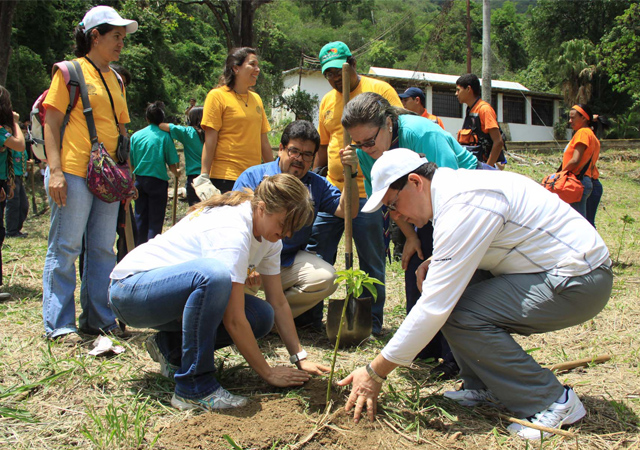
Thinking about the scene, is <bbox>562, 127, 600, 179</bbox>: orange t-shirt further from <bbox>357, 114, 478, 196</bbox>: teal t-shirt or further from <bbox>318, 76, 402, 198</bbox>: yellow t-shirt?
<bbox>357, 114, 478, 196</bbox>: teal t-shirt

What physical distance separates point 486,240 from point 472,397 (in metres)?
0.96

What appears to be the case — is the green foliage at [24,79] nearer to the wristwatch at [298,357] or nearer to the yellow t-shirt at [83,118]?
the yellow t-shirt at [83,118]

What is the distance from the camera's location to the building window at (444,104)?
27797 millimetres

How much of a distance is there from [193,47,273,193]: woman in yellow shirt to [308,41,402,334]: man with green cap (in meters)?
0.70

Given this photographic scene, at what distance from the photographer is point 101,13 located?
3.31 m

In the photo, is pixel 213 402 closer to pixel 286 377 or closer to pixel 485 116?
pixel 286 377

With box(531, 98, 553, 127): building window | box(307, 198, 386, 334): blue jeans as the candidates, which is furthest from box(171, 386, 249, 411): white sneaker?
box(531, 98, 553, 127): building window

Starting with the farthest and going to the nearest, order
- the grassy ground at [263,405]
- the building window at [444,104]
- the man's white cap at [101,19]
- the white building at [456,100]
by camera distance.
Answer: the building window at [444,104] < the white building at [456,100] < the man's white cap at [101,19] < the grassy ground at [263,405]

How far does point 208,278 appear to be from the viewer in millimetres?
2311

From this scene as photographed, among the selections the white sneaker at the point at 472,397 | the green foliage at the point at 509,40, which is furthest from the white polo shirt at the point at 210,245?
the green foliage at the point at 509,40

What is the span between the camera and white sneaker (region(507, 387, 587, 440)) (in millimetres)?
2287

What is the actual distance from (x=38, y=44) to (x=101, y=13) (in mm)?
16154

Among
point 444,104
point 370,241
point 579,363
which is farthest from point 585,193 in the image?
point 444,104

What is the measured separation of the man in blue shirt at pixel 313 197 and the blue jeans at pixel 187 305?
111cm
